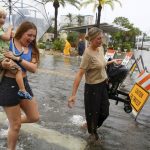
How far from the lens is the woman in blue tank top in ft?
13.1

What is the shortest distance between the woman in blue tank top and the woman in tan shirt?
3.96 feet

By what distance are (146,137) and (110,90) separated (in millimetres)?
1379

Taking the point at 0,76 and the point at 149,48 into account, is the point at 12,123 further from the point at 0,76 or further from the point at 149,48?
the point at 149,48

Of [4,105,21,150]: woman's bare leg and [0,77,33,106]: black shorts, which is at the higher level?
[0,77,33,106]: black shorts

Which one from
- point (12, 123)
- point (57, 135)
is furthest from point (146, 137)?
point (12, 123)

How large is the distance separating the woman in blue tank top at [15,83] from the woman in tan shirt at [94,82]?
1.21m

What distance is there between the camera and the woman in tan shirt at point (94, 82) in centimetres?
529

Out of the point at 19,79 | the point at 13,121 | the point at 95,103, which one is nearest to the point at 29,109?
the point at 13,121

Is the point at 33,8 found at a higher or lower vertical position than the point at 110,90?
higher

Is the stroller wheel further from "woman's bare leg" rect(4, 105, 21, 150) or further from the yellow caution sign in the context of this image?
"woman's bare leg" rect(4, 105, 21, 150)

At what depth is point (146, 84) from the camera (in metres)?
7.35

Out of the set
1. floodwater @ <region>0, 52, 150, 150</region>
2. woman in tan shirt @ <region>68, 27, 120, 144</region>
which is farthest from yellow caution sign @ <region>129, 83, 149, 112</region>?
woman in tan shirt @ <region>68, 27, 120, 144</region>

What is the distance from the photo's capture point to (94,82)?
213 inches

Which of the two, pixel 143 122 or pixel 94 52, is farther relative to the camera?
pixel 143 122
